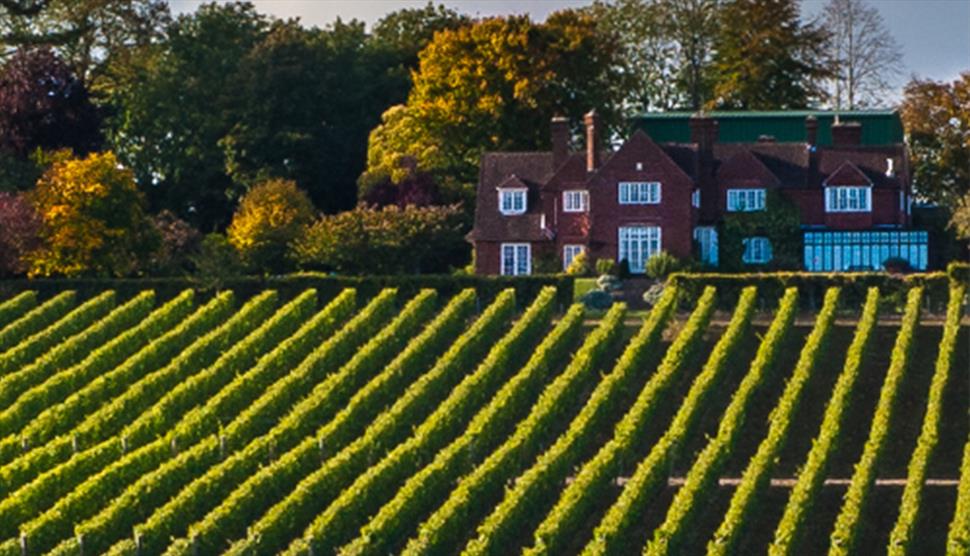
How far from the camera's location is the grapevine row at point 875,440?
53719mm

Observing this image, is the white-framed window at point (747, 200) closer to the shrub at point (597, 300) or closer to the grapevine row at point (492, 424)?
the shrub at point (597, 300)

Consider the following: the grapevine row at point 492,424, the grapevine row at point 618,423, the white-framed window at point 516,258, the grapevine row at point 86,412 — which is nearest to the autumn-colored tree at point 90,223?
the grapevine row at point 86,412

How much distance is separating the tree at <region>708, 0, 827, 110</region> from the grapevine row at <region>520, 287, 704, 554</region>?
25794 mm

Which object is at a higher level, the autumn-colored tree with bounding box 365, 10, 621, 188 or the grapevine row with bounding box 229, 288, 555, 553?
the autumn-colored tree with bounding box 365, 10, 621, 188

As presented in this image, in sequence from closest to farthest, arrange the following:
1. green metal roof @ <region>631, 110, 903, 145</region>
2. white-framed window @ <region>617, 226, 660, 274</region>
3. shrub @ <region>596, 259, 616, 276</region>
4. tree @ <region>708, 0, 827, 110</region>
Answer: shrub @ <region>596, 259, 616, 276</region> < white-framed window @ <region>617, 226, 660, 274</region> < green metal roof @ <region>631, 110, 903, 145</region> < tree @ <region>708, 0, 827, 110</region>

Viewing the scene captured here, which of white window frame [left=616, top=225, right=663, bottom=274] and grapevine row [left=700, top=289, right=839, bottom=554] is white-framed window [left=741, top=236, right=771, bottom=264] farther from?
grapevine row [left=700, top=289, right=839, bottom=554]

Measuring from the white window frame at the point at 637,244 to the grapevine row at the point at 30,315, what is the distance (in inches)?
669

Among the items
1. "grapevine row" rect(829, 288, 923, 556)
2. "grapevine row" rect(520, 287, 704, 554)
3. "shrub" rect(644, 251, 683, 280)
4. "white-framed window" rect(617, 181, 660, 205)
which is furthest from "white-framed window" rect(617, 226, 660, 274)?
"grapevine row" rect(829, 288, 923, 556)

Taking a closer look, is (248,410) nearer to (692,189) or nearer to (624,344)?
(624,344)

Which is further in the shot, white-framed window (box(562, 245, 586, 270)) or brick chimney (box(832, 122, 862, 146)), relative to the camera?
brick chimney (box(832, 122, 862, 146))

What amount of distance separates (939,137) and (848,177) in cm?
845

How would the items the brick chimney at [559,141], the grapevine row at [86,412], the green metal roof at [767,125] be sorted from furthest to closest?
the green metal roof at [767,125] < the brick chimney at [559,141] < the grapevine row at [86,412]

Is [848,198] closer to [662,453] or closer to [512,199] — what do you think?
[512,199]

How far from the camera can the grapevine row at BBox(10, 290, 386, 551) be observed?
55531mm
